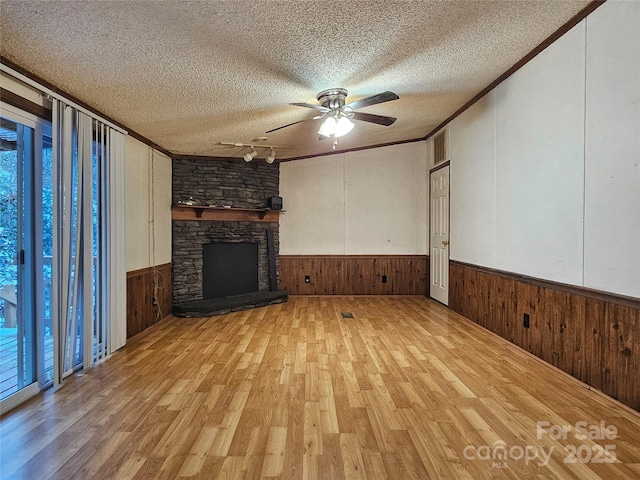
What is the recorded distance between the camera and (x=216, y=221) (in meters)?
5.42

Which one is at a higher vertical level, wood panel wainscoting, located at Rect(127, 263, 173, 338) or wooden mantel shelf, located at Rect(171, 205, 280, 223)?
wooden mantel shelf, located at Rect(171, 205, 280, 223)

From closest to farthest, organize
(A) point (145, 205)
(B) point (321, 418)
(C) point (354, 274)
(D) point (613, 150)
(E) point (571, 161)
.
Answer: (B) point (321, 418) < (D) point (613, 150) < (E) point (571, 161) < (A) point (145, 205) < (C) point (354, 274)

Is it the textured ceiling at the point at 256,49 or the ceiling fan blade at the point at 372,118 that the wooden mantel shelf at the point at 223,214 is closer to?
the textured ceiling at the point at 256,49

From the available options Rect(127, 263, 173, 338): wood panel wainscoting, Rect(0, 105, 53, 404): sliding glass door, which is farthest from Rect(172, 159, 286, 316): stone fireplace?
Rect(0, 105, 53, 404): sliding glass door

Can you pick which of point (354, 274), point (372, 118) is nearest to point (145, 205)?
point (372, 118)

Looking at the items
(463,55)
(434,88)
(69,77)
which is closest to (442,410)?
(463,55)

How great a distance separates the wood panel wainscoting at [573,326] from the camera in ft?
6.88

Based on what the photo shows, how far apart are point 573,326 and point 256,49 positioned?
124 inches

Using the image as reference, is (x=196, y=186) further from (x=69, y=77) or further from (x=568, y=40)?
(x=568, y=40)

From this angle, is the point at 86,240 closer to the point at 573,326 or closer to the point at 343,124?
the point at 343,124

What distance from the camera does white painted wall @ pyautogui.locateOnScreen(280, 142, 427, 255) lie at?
589cm

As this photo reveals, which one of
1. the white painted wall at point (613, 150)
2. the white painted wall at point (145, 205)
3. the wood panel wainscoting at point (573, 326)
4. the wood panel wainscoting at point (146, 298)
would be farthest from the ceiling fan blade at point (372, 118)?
the wood panel wainscoting at point (146, 298)

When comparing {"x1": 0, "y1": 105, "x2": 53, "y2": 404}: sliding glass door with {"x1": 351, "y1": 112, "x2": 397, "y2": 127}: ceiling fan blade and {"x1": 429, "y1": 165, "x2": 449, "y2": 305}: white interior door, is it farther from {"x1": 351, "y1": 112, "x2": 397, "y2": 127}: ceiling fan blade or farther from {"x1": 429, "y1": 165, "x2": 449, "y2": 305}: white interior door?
{"x1": 429, "y1": 165, "x2": 449, "y2": 305}: white interior door

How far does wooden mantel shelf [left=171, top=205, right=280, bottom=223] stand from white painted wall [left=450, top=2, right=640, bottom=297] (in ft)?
11.4
